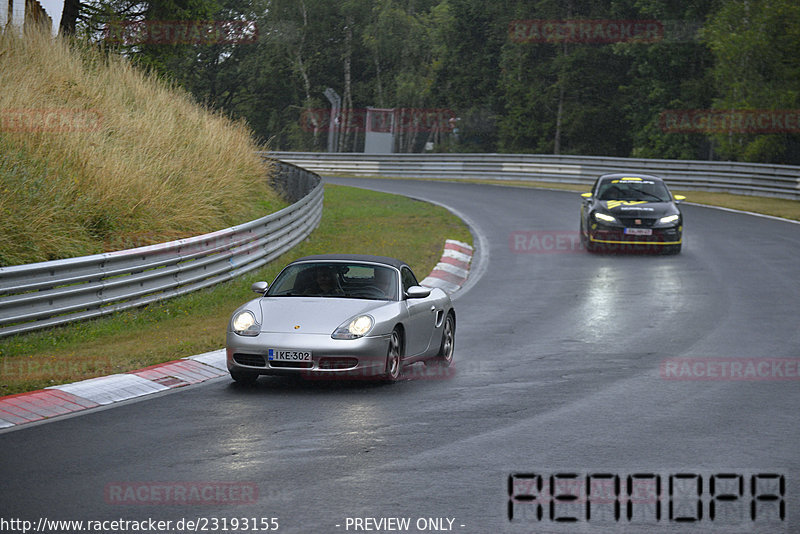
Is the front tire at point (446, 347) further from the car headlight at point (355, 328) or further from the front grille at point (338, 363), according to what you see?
the front grille at point (338, 363)

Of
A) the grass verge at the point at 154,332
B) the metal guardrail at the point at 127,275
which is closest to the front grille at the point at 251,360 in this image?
the grass verge at the point at 154,332

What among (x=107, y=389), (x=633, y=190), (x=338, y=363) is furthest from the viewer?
(x=633, y=190)

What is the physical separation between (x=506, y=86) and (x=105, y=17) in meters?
34.3

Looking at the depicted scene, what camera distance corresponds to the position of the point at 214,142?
24109mm

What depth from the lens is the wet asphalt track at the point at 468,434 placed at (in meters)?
6.03

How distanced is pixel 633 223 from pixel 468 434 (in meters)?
15.2

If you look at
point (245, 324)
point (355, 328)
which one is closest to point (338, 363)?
point (355, 328)

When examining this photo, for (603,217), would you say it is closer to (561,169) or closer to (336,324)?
(336,324)

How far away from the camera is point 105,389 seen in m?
9.54

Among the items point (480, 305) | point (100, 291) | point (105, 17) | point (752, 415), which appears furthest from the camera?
point (105, 17)

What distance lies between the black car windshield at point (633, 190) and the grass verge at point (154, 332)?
11.7 feet

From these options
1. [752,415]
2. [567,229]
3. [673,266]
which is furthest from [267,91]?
[752,415]

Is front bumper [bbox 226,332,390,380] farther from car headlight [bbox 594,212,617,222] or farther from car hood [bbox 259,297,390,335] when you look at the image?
car headlight [bbox 594,212,617,222]

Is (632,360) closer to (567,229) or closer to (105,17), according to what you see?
(567,229)
